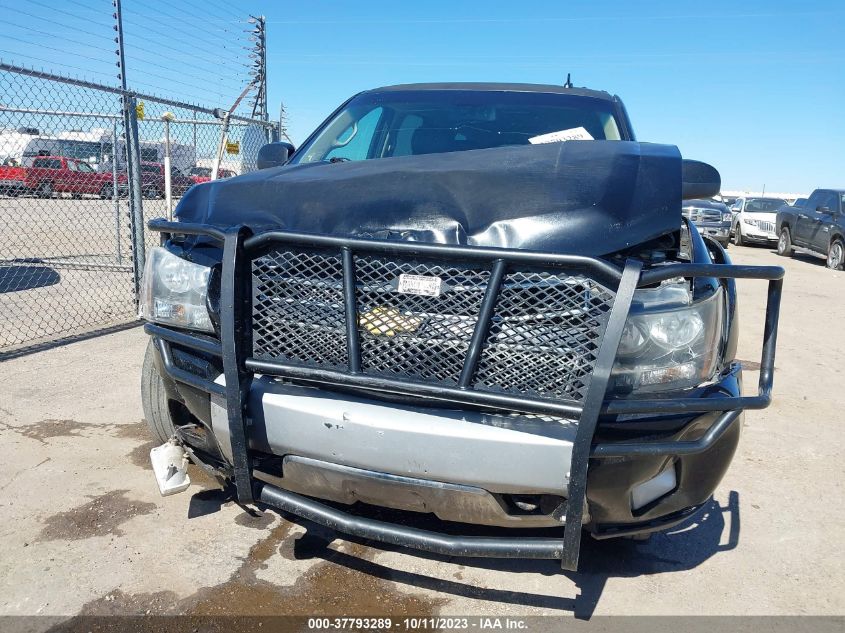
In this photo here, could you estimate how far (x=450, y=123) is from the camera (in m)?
3.75

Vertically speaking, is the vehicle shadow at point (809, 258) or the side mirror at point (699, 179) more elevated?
the side mirror at point (699, 179)

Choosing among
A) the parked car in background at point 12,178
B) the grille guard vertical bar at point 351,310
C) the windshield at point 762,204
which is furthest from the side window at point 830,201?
the grille guard vertical bar at point 351,310

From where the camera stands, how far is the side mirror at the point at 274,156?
3836mm

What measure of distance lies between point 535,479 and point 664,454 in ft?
1.26

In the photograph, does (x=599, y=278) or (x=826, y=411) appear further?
(x=826, y=411)

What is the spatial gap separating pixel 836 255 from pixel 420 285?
15265 mm

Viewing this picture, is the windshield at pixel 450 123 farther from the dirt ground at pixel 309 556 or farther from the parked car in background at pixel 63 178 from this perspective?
the parked car in background at pixel 63 178

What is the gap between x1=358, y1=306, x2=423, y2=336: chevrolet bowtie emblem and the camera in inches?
82.9

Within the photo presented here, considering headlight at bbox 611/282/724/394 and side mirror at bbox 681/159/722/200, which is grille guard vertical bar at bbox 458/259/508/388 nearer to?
headlight at bbox 611/282/724/394

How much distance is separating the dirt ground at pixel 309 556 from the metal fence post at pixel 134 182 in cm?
271

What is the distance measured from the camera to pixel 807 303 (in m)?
9.72

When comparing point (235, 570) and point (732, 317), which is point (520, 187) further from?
point (235, 570)

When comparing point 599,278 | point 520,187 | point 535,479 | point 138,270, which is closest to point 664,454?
point 535,479

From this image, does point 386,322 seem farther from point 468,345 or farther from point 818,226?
A: point 818,226
